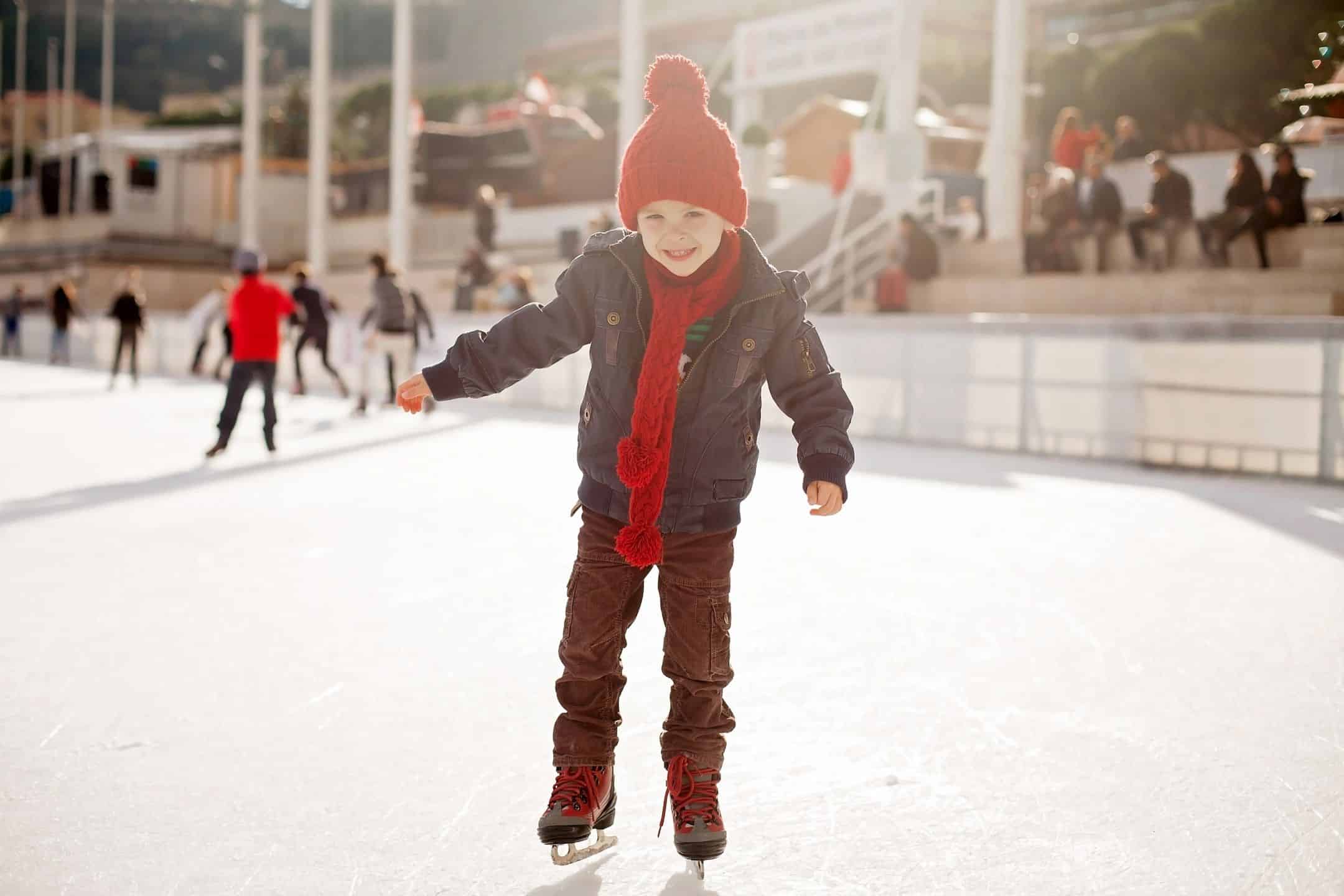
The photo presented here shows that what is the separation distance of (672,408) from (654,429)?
5 centimetres

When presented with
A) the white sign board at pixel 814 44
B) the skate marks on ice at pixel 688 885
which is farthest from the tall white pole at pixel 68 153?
the skate marks on ice at pixel 688 885

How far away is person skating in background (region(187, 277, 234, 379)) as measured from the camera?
18969 mm

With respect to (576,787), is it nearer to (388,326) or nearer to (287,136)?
(388,326)

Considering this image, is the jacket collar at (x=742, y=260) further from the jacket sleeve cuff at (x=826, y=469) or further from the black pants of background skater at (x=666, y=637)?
the black pants of background skater at (x=666, y=637)

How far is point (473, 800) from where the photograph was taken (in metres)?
2.81

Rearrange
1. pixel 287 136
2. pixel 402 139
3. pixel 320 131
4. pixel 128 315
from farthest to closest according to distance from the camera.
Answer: pixel 287 136 < pixel 320 131 < pixel 402 139 < pixel 128 315

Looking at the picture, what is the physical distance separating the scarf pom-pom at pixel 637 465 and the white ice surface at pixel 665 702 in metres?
0.66

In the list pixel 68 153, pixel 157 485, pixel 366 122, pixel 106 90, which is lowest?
pixel 157 485

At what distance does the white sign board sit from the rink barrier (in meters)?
7.48

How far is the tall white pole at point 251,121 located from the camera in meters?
31.2

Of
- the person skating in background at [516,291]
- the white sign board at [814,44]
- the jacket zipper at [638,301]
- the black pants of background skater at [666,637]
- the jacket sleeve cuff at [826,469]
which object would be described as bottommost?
the black pants of background skater at [666,637]

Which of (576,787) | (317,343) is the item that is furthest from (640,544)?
(317,343)

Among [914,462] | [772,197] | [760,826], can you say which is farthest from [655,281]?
[772,197]

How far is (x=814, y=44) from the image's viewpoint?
20.5m
